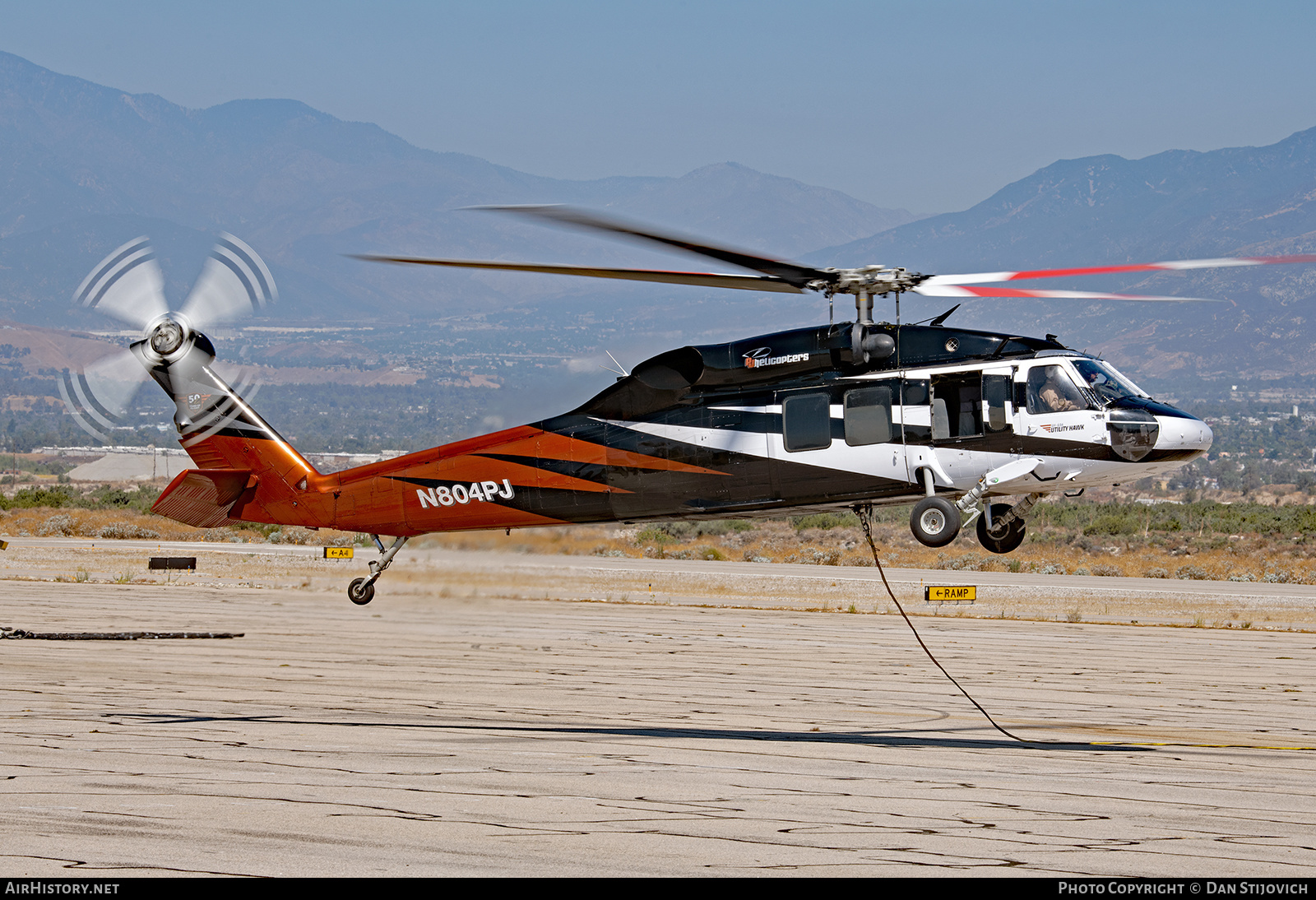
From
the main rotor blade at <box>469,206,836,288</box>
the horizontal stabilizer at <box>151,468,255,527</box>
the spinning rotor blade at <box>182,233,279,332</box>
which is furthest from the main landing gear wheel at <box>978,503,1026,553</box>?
the horizontal stabilizer at <box>151,468,255,527</box>

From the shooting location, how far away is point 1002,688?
25.5 meters

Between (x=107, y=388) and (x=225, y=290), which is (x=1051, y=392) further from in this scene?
(x=107, y=388)

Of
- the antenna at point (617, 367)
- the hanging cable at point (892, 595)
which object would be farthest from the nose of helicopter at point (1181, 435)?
the antenna at point (617, 367)

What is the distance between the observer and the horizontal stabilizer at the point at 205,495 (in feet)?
68.6

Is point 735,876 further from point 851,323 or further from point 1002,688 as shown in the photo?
point 1002,688

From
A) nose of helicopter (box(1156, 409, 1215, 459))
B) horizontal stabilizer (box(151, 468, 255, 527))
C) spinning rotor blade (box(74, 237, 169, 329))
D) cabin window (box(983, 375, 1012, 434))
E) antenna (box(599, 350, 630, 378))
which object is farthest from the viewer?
horizontal stabilizer (box(151, 468, 255, 527))

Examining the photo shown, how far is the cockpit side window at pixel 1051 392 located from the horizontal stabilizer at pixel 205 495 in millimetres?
13082

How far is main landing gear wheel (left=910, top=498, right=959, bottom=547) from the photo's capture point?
48.9ft

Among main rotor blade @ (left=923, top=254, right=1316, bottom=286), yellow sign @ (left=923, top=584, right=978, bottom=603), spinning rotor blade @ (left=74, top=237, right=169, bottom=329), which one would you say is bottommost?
main rotor blade @ (left=923, top=254, right=1316, bottom=286)

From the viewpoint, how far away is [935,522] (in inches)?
592

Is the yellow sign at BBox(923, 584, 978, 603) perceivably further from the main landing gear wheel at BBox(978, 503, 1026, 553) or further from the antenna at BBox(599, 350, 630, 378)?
the main landing gear wheel at BBox(978, 503, 1026, 553)

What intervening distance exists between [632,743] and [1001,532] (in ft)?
21.9

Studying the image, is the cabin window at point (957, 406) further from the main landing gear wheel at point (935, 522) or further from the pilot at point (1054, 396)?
the main landing gear wheel at point (935, 522)

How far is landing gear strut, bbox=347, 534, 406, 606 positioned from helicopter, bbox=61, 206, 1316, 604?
4 cm
